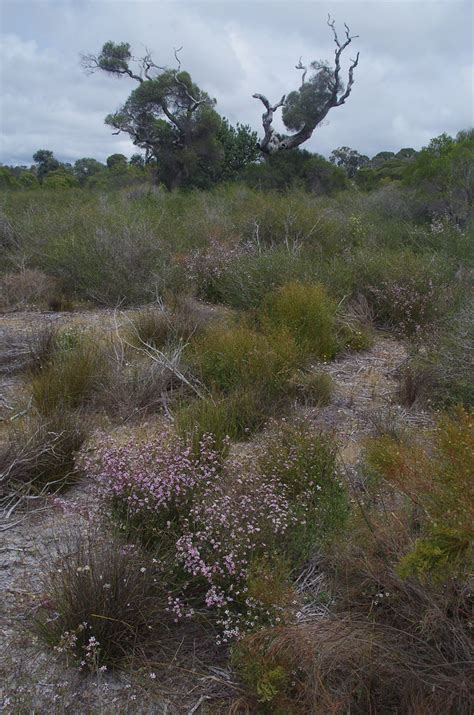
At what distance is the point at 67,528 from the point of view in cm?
347

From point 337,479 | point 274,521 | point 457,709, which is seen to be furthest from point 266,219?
point 457,709

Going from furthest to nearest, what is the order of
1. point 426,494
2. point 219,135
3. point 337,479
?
point 219,135 < point 337,479 < point 426,494

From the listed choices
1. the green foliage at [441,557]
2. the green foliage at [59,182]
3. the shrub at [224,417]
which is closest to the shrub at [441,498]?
the green foliage at [441,557]

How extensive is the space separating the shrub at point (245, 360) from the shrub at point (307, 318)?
40cm

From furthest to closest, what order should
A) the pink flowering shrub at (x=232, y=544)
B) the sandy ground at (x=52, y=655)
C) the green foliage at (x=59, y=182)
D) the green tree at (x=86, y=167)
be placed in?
the green tree at (x=86, y=167) < the green foliage at (x=59, y=182) < the pink flowering shrub at (x=232, y=544) < the sandy ground at (x=52, y=655)

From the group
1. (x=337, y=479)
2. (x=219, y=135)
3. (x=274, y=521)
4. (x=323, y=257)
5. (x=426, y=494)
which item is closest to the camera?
(x=426, y=494)

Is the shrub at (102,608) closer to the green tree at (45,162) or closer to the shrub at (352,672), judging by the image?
the shrub at (352,672)

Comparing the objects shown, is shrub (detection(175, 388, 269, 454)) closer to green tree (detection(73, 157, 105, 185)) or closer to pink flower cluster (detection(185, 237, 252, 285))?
pink flower cluster (detection(185, 237, 252, 285))

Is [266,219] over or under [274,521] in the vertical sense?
over

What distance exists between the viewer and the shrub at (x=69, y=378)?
5.07 meters

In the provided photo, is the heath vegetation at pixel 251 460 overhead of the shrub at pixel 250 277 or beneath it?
beneath

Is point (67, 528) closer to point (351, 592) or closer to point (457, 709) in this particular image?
point (351, 592)

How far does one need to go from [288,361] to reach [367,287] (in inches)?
122

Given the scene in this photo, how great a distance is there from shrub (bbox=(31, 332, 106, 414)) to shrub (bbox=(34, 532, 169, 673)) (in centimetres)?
215
